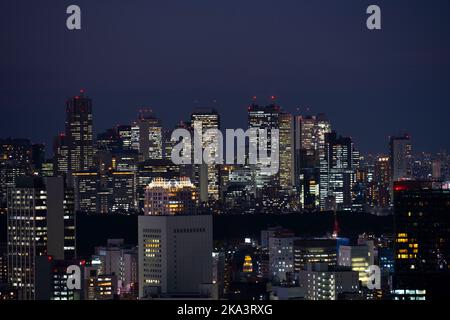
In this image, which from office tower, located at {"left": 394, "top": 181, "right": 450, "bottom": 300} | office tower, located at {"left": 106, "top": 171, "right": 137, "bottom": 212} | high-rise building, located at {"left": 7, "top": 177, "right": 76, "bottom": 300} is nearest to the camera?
office tower, located at {"left": 394, "top": 181, "right": 450, "bottom": 300}

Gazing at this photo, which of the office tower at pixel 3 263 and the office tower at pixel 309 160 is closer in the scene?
the office tower at pixel 3 263

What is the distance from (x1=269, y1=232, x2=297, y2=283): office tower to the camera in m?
16.8

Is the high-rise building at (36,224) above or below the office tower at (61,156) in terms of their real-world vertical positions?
below

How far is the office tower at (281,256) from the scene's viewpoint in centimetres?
1681

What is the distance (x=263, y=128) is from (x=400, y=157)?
3.34 metres

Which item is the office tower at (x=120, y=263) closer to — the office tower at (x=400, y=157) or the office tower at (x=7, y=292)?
the office tower at (x=7, y=292)

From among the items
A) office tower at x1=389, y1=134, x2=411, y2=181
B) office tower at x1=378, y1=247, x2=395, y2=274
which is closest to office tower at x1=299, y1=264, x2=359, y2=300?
office tower at x1=378, y1=247, x2=395, y2=274

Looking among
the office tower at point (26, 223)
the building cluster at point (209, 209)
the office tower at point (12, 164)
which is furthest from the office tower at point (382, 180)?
the office tower at point (12, 164)

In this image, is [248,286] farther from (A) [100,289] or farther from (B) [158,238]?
(B) [158,238]

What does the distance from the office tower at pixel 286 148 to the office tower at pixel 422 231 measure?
3.22 meters

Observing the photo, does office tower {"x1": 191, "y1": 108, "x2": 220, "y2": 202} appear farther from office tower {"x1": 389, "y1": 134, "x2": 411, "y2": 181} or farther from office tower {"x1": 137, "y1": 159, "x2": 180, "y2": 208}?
office tower {"x1": 389, "y1": 134, "x2": 411, "y2": 181}

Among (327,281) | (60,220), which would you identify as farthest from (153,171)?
(327,281)

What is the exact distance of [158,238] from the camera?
714 inches

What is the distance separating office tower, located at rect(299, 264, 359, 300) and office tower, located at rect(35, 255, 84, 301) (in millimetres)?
2814
